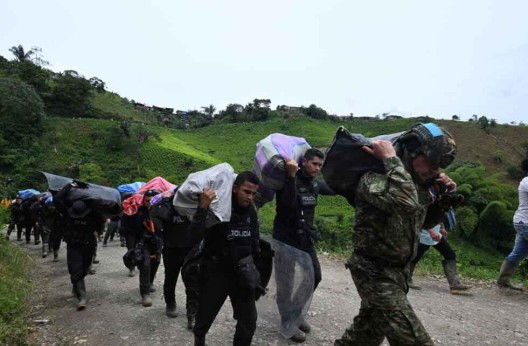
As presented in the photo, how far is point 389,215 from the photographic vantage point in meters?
2.70

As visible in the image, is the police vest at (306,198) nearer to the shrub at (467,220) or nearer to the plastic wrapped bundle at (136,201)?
the plastic wrapped bundle at (136,201)

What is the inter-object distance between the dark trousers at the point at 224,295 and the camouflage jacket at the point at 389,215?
3.83ft

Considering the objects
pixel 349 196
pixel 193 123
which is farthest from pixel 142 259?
pixel 193 123

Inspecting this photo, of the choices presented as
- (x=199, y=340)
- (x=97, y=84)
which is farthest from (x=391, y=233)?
(x=97, y=84)

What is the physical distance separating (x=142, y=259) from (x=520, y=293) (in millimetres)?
5816

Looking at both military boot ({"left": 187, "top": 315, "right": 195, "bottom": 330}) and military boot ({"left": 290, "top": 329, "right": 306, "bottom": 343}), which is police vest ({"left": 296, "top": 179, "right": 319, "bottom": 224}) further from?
military boot ({"left": 187, "top": 315, "right": 195, "bottom": 330})

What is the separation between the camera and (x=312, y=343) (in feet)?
14.5

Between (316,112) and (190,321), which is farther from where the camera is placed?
(316,112)

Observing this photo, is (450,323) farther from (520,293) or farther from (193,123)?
(193,123)

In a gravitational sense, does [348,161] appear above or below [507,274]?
above

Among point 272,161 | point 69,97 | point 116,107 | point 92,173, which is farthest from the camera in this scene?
point 116,107

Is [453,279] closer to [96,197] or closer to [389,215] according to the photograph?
[389,215]

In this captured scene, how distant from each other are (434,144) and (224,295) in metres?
2.10

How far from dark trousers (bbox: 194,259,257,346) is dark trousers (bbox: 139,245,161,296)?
109 inches
